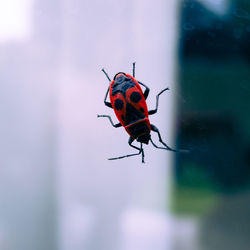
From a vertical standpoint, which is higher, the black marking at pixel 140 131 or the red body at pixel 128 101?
the red body at pixel 128 101

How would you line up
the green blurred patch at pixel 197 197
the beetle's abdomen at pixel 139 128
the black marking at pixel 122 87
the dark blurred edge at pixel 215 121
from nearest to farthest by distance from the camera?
the black marking at pixel 122 87
the beetle's abdomen at pixel 139 128
the dark blurred edge at pixel 215 121
the green blurred patch at pixel 197 197

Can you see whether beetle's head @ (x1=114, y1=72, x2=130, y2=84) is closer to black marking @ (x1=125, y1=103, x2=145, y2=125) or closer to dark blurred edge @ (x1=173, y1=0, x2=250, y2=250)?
black marking @ (x1=125, y1=103, x2=145, y2=125)

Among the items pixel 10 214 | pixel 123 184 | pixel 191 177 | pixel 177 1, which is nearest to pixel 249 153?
pixel 191 177

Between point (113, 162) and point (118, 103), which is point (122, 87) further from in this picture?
point (113, 162)

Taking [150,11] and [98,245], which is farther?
[98,245]

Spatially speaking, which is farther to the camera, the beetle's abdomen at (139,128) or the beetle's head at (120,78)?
the beetle's abdomen at (139,128)

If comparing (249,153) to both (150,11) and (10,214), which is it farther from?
(10,214)

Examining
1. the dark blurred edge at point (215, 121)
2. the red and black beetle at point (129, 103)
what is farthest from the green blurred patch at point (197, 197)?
the red and black beetle at point (129, 103)

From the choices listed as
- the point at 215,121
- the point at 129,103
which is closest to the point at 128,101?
the point at 129,103

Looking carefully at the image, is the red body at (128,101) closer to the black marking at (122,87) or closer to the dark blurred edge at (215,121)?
the black marking at (122,87)
